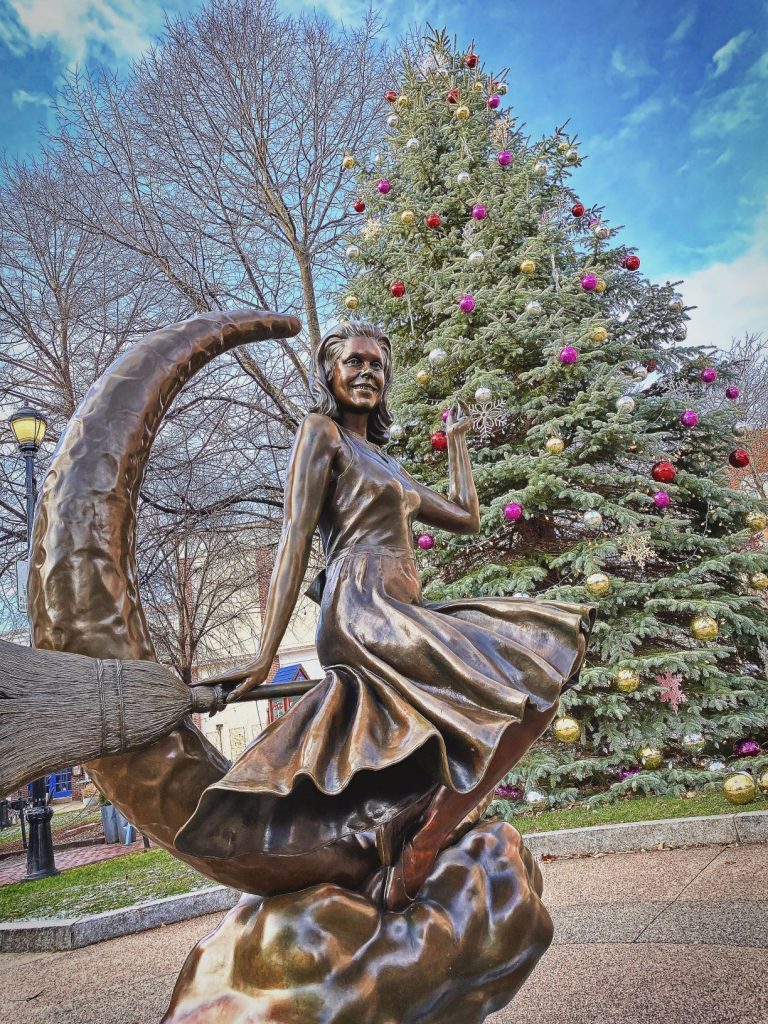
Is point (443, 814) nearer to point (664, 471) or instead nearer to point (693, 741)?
point (693, 741)

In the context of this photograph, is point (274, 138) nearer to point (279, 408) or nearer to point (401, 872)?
point (279, 408)

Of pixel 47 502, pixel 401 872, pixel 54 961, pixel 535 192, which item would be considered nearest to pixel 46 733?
pixel 47 502

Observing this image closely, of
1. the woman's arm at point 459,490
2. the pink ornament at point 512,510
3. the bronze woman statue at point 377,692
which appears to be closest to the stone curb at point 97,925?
the bronze woman statue at point 377,692

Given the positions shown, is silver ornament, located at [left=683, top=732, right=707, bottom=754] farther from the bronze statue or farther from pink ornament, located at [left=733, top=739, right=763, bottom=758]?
the bronze statue

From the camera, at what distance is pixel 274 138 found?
11320 millimetres

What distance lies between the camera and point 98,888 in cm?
633

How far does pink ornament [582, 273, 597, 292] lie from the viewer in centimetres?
776

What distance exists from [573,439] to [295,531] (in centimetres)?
614

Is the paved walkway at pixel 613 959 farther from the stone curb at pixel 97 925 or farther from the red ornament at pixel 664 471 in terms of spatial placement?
the red ornament at pixel 664 471

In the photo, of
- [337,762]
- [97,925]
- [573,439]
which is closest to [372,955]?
[337,762]

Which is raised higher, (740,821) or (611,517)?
(611,517)

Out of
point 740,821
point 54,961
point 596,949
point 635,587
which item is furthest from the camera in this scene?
point 635,587

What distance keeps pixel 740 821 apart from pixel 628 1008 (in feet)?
9.77

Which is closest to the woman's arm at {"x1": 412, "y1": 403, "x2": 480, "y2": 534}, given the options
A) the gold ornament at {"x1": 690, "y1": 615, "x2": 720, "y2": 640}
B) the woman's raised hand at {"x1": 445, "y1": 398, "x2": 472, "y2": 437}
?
the woman's raised hand at {"x1": 445, "y1": 398, "x2": 472, "y2": 437}
